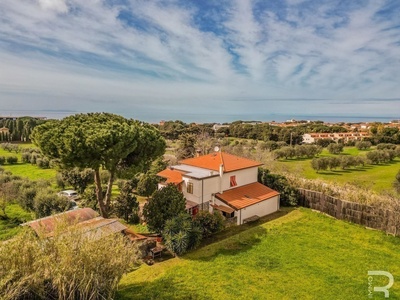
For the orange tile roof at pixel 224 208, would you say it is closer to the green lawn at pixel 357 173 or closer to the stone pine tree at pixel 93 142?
the stone pine tree at pixel 93 142

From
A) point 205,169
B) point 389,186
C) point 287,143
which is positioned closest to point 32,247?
point 205,169

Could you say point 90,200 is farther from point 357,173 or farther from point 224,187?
point 357,173

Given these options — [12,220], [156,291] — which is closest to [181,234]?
[156,291]

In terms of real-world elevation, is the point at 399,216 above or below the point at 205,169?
below

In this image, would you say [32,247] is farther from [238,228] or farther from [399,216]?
[399,216]

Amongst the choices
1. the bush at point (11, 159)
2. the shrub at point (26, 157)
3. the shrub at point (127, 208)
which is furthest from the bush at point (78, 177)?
the bush at point (11, 159)

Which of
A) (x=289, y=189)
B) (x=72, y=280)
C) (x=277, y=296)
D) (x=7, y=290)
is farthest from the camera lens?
(x=289, y=189)

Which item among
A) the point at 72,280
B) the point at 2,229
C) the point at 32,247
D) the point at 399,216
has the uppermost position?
the point at 32,247
